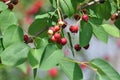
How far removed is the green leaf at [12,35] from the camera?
5.19 feet

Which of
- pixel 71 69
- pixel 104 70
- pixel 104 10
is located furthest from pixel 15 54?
pixel 104 10

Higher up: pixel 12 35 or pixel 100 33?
pixel 12 35

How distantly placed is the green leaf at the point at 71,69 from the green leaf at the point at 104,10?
0.92 feet

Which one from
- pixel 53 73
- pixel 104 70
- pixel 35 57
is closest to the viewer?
pixel 35 57

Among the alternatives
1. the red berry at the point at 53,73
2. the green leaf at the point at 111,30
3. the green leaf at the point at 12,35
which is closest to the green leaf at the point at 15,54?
the green leaf at the point at 12,35

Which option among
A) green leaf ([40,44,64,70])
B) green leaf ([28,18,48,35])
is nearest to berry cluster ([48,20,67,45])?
green leaf ([40,44,64,70])

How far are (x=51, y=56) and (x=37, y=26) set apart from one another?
0.28 m

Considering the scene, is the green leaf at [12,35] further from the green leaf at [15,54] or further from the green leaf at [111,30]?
the green leaf at [111,30]

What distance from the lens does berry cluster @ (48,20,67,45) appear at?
1.54 meters

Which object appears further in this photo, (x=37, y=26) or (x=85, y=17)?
(x=37, y=26)

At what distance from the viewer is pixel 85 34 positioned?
1.64 metres

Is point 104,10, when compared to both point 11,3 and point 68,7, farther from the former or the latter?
point 11,3

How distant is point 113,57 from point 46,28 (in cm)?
355

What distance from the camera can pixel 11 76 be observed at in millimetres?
4324
